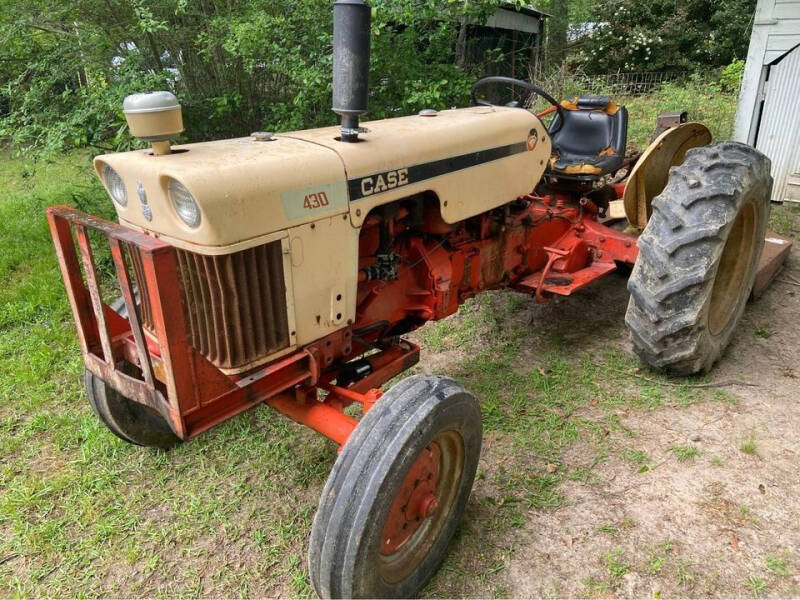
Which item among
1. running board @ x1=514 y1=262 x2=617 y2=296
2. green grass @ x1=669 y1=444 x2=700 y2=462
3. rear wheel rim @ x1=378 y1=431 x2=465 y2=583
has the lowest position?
green grass @ x1=669 y1=444 x2=700 y2=462

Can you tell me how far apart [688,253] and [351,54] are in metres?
1.91

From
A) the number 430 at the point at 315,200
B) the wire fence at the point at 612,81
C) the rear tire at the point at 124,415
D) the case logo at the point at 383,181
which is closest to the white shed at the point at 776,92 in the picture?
the wire fence at the point at 612,81

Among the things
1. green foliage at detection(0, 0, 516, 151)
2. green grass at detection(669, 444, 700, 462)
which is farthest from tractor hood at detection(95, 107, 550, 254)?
green foliage at detection(0, 0, 516, 151)

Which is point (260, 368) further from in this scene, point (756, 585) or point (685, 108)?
point (685, 108)

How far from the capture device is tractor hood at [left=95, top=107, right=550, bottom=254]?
1.82 m

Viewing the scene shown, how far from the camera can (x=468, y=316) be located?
14.0ft

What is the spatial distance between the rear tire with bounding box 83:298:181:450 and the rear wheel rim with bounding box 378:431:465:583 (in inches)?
50.4

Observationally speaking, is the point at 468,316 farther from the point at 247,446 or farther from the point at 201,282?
the point at 201,282

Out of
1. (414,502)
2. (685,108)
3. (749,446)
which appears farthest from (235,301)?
(685,108)

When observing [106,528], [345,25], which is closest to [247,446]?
[106,528]

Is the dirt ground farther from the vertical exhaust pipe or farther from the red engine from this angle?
the vertical exhaust pipe

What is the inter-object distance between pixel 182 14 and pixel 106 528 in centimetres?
444

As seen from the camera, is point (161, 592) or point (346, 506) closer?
point (346, 506)

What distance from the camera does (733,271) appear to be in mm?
3609
